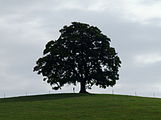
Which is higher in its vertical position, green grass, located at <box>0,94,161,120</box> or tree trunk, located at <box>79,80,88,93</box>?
tree trunk, located at <box>79,80,88,93</box>

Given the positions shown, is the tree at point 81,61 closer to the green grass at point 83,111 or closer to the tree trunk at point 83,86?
the tree trunk at point 83,86

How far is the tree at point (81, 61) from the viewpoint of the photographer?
8912 cm

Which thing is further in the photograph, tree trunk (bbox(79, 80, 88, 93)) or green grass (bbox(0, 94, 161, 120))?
tree trunk (bbox(79, 80, 88, 93))

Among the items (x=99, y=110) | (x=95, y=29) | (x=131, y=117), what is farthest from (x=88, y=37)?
(x=131, y=117)

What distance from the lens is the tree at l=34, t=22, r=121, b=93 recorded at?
89.1 m

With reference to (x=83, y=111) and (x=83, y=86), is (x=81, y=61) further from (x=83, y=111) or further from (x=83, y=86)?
(x=83, y=111)

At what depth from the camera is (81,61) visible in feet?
296

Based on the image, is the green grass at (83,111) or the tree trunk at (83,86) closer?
the green grass at (83,111)

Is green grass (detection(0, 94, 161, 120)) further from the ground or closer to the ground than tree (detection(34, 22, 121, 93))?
closer to the ground

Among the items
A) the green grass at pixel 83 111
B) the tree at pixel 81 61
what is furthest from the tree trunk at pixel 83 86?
the green grass at pixel 83 111

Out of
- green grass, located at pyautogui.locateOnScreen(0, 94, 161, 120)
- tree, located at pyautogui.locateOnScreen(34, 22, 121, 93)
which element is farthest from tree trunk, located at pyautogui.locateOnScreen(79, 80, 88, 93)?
green grass, located at pyautogui.locateOnScreen(0, 94, 161, 120)

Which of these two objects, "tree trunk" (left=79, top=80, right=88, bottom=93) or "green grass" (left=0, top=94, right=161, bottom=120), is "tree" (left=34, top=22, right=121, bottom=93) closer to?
"tree trunk" (left=79, top=80, right=88, bottom=93)

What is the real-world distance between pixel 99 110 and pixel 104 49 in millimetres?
37007

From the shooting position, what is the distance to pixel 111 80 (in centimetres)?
8981
